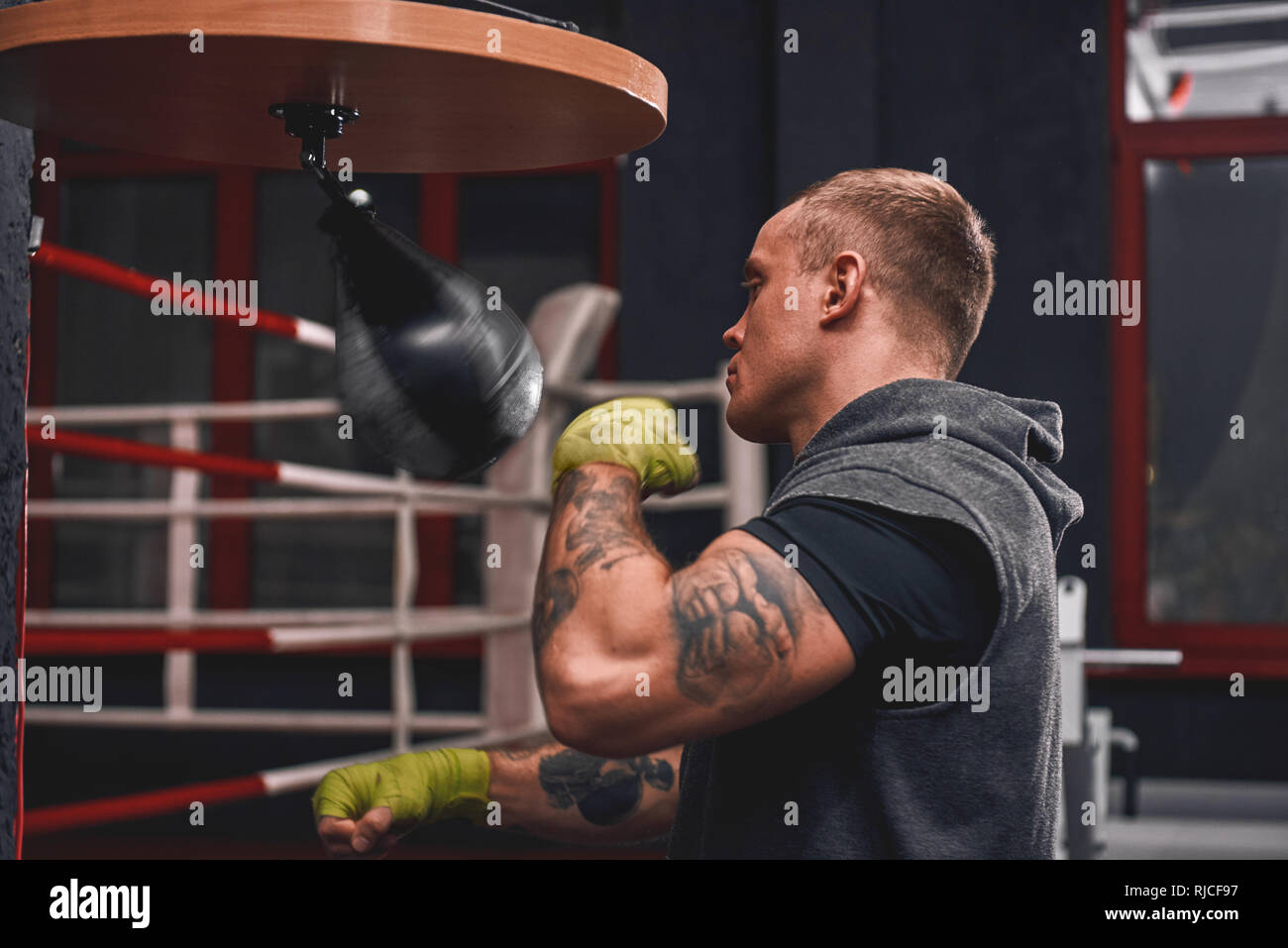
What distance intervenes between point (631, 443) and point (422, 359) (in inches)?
9.9

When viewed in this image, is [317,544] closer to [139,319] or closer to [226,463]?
[139,319]

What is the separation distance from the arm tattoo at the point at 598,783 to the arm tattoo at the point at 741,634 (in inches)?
14.4

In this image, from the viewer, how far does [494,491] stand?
2.62 m

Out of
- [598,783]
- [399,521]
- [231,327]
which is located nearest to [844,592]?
[598,783]

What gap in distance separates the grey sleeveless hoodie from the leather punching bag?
0.22 m

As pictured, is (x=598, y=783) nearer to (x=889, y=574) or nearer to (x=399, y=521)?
(x=889, y=574)

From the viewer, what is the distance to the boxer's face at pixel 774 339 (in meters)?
1.02

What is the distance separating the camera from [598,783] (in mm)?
1178
